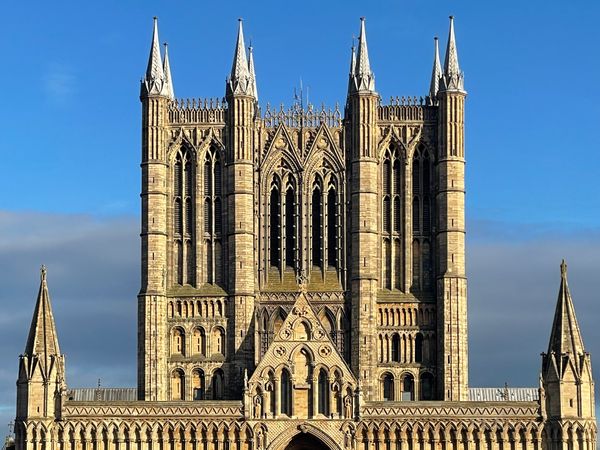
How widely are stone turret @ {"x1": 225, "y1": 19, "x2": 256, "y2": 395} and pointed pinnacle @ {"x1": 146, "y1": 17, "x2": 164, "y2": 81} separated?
492cm

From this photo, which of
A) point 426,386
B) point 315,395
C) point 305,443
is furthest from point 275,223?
point 305,443

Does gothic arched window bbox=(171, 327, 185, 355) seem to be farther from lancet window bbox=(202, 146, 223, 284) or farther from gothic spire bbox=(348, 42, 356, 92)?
gothic spire bbox=(348, 42, 356, 92)

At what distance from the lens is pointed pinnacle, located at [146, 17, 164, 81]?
12619 cm

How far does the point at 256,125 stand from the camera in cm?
12650

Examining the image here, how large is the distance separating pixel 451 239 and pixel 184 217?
1832 cm

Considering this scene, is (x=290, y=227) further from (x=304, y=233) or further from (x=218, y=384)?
(x=218, y=384)

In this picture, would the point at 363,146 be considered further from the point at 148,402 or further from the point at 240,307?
the point at 148,402

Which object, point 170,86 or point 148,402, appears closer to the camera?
point 148,402

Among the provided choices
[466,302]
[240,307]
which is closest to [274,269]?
[240,307]

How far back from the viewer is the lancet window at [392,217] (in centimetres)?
12475

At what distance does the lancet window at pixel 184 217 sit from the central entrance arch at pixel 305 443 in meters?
13.5

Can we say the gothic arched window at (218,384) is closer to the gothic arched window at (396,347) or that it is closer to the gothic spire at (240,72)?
the gothic arched window at (396,347)

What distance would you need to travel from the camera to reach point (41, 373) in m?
118

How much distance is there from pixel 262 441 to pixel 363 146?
70.9ft
